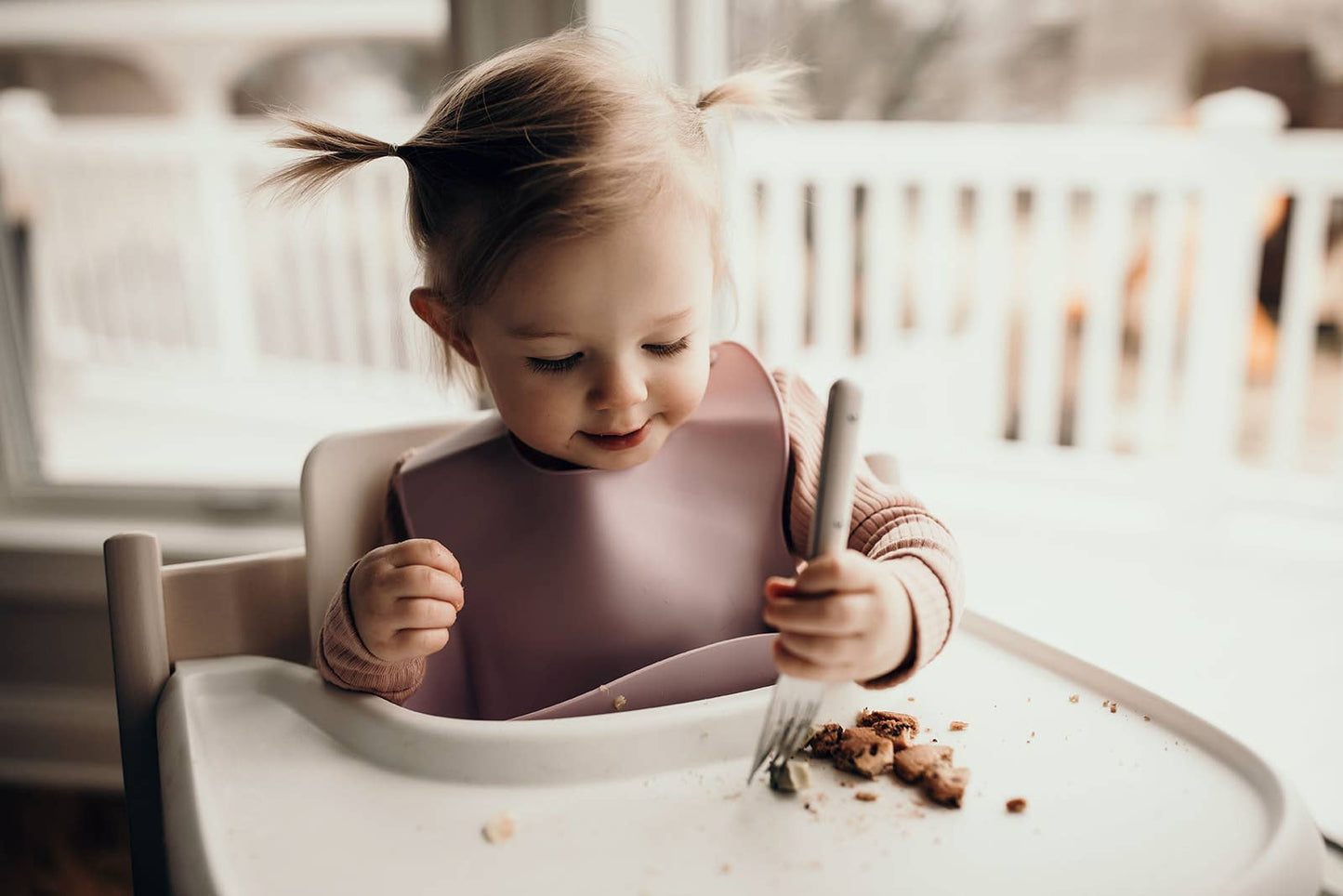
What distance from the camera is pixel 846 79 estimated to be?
10.9ft

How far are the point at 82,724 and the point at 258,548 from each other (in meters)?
0.36

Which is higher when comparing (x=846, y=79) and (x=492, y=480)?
(x=846, y=79)

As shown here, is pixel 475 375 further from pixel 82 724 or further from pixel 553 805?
pixel 82 724

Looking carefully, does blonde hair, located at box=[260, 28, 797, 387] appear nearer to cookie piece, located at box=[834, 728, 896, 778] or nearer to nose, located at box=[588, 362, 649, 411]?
nose, located at box=[588, 362, 649, 411]

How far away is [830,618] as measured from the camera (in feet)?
1.69

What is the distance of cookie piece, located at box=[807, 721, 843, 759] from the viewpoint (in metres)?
0.57

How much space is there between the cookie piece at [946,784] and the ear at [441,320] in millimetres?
398

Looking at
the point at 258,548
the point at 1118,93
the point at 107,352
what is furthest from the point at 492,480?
the point at 1118,93

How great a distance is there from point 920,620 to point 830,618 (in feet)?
0.28

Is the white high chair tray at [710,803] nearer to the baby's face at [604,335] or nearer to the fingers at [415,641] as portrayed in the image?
the fingers at [415,641]

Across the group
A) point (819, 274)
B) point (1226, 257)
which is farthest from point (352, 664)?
point (819, 274)

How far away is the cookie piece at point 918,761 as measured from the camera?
53 centimetres

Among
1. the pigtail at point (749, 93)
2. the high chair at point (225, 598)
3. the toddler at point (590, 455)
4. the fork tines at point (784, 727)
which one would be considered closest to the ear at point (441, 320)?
the toddler at point (590, 455)

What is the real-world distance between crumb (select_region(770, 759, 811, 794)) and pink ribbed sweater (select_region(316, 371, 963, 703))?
3.1 inches
